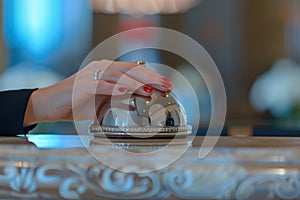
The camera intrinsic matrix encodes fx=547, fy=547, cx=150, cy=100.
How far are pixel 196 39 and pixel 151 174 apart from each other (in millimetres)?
2160

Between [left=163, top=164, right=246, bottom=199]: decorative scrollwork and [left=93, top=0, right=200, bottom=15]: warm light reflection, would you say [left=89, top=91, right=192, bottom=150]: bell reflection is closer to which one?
[left=163, top=164, right=246, bottom=199]: decorative scrollwork

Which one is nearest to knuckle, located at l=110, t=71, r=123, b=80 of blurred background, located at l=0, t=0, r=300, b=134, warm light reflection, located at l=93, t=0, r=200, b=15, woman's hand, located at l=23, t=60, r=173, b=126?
woman's hand, located at l=23, t=60, r=173, b=126

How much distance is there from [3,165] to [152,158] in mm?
111

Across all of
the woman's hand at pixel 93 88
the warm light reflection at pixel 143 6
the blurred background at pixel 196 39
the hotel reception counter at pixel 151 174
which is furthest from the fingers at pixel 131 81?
the warm light reflection at pixel 143 6

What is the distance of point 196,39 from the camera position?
2.51 metres

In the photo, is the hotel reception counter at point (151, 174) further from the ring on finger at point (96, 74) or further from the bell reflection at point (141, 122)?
the ring on finger at point (96, 74)

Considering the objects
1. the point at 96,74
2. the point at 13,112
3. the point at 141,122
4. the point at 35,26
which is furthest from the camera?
the point at 35,26

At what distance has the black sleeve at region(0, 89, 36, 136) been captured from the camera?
82 cm

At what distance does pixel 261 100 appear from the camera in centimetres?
250

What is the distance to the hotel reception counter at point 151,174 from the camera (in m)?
0.39

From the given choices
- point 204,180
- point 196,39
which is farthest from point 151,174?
point 196,39

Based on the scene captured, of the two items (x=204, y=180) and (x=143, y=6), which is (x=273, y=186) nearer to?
(x=204, y=180)

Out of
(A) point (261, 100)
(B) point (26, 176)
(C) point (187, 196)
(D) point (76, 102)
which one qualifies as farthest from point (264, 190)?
(A) point (261, 100)

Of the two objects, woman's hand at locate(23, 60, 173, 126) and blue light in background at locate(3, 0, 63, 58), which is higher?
blue light in background at locate(3, 0, 63, 58)
